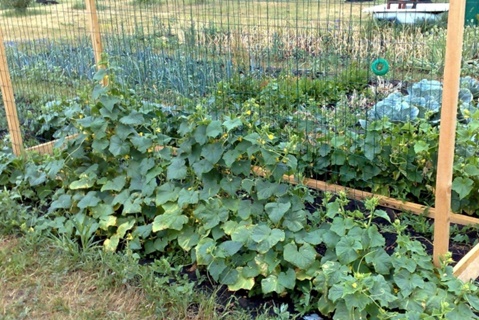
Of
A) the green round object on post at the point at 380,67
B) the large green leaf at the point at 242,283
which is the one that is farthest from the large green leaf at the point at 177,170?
the green round object on post at the point at 380,67

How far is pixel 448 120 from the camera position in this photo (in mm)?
2533

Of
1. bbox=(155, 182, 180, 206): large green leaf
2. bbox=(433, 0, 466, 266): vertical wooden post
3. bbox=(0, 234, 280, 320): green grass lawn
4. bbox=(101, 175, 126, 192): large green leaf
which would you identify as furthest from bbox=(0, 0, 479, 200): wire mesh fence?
bbox=(0, 234, 280, 320): green grass lawn

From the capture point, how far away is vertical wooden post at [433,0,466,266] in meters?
2.42

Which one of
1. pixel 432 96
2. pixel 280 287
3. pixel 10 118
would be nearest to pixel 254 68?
pixel 432 96

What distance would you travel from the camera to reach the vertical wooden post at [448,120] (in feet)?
7.93

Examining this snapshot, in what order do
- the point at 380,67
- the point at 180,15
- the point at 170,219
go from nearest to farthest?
the point at 170,219 → the point at 380,67 → the point at 180,15

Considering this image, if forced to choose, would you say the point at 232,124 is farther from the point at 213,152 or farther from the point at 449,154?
the point at 449,154

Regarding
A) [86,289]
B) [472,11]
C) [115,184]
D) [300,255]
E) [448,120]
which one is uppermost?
[472,11]

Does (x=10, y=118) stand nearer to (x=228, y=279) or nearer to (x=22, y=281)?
(x=22, y=281)

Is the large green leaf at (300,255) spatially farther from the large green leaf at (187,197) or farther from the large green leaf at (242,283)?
the large green leaf at (187,197)

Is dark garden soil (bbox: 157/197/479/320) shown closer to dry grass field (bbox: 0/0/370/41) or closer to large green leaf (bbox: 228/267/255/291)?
large green leaf (bbox: 228/267/255/291)

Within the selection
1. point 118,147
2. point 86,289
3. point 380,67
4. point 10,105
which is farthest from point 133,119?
point 380,67

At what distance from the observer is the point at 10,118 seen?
4844 millimetres

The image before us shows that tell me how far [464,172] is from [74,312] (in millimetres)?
2534
